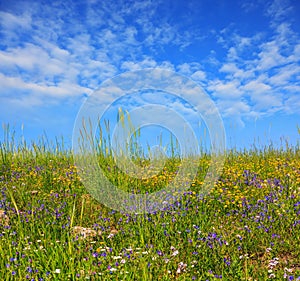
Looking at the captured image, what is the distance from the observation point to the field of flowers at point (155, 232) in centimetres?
376

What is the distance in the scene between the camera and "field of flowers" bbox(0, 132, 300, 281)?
12.3 ft

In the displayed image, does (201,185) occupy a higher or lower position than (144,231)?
higher

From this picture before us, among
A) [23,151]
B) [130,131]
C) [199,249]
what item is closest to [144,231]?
[199,249]

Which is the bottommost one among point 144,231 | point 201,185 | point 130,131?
point 144,231

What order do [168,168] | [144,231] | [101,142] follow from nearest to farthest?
1. [144,231]
2. [101,142]
3. [168,168]

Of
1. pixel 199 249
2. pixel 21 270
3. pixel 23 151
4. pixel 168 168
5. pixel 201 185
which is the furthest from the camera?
pixel 23 151

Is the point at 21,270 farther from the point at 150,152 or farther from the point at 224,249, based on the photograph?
the point at 150,152

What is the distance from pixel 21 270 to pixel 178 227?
2014 millimetres

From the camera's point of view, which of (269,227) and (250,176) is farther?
(250,176)

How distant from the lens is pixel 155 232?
15.5ft

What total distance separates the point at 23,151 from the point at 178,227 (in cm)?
637

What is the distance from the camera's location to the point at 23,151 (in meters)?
9.97

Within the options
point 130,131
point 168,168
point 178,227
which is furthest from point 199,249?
point 168,168

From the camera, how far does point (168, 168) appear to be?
7.93 metres
